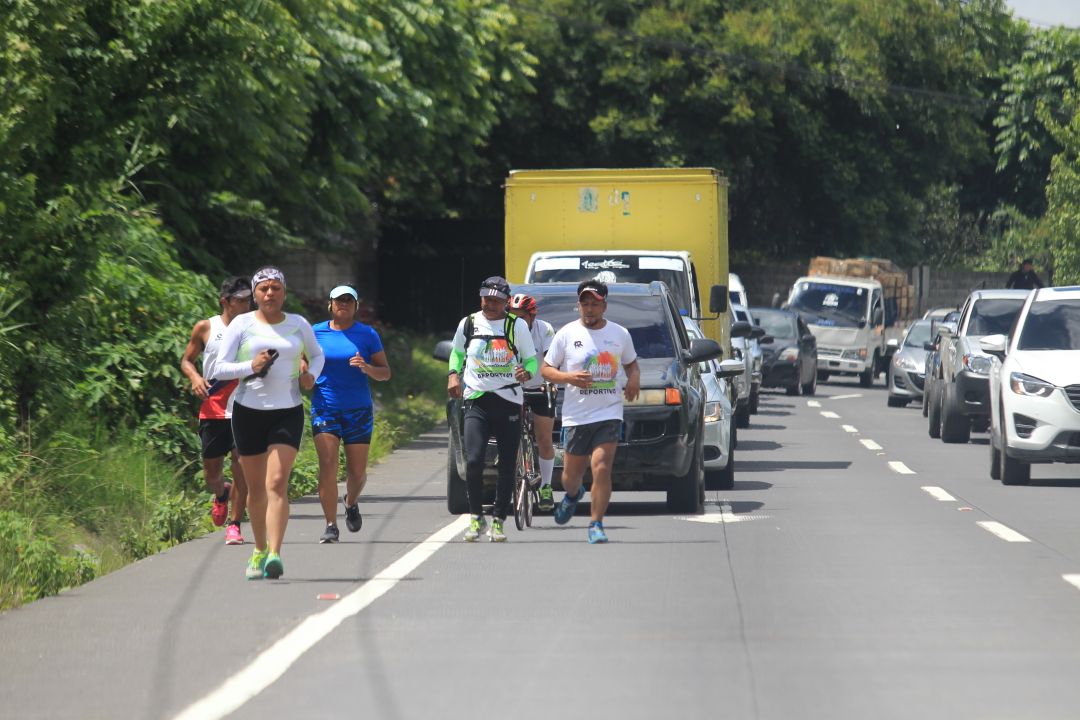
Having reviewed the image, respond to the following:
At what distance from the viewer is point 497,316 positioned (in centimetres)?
1181

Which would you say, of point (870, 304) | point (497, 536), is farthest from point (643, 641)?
point (870, 304)

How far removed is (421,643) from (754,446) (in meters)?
13.9

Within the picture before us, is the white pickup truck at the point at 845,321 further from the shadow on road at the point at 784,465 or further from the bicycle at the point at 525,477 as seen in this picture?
the bicycle at the point at 525,477

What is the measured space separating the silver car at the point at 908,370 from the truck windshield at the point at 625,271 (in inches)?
393

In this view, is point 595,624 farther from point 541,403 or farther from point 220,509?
point 220,509

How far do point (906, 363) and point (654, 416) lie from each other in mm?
17010

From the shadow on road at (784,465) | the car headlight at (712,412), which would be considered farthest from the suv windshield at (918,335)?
the car headlight at (712,412)

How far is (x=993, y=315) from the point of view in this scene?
74.4 feet

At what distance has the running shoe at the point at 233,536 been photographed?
1187 cm

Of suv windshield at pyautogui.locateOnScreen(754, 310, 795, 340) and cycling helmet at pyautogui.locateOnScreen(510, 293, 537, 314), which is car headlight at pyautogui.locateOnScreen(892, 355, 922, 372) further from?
cycling helmet at pyautogui.locateOnScreen(510, 293, 537, 314)

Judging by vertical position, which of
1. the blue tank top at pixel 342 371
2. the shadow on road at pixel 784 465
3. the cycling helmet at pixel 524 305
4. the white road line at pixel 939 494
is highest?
the cycling helmet at pixel 524 305

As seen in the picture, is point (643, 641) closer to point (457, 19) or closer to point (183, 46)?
point (183, 46)

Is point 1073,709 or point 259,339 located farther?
point 259,339

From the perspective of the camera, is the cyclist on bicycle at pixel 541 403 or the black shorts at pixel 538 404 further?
the black shorts at pixel 538 404
